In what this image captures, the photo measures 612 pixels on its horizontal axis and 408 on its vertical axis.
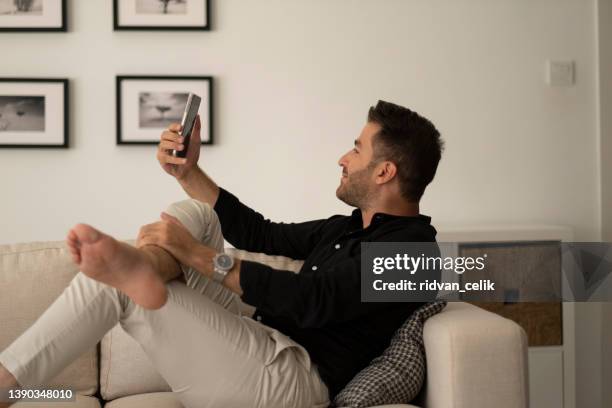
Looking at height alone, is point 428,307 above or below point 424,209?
below

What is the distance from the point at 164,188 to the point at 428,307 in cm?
188

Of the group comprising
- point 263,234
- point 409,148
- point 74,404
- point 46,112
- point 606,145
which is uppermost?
point 46,112

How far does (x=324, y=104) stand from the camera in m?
3.68

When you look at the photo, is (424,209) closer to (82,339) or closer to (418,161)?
(418,161)

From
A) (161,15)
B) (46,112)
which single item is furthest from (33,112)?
(161,15)

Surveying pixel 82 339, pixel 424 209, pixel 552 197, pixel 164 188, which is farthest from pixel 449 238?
pixel 82 339

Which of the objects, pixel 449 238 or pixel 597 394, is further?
pixel 597 394

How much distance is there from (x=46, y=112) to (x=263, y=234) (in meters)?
1.63

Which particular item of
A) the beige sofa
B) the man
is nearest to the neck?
the man

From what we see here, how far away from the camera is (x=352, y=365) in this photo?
2010mm

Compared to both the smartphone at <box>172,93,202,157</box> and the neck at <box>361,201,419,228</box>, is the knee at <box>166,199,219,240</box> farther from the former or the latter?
the neck at <box>361,201,419,228</box>

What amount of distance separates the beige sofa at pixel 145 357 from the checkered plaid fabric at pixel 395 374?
0.03m

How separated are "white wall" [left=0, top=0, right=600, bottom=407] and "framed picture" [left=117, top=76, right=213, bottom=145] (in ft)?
0.19

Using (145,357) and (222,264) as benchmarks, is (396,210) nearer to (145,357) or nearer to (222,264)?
(222,264)
